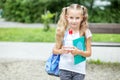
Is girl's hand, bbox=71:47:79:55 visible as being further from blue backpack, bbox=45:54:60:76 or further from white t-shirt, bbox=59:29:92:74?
blue backpack, bbox=45:54:60:76

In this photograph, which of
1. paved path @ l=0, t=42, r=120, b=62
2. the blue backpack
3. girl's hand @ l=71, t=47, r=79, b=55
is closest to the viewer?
girl's hand @ l=71, t=47, r=79, b=55

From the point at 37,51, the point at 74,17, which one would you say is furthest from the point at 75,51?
the point at 37,51

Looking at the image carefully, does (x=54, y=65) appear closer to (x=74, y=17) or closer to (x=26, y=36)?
(x=74, y=17)

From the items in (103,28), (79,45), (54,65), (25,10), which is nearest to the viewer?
(79,45)

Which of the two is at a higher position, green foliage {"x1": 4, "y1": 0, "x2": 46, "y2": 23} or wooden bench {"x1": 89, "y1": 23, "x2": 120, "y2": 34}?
wooden bench {"x1": 89, "y1": 23, "x2": 120, "y2": 34}

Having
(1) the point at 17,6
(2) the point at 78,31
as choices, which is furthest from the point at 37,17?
(2) the point at 78,31

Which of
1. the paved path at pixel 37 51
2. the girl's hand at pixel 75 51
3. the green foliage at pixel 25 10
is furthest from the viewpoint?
the green foliage at pixel 25 10

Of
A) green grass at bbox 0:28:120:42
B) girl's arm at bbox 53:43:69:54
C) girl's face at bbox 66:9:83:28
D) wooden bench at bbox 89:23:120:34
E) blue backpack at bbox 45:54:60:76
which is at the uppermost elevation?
girl's face at bbox 66:9:83:28

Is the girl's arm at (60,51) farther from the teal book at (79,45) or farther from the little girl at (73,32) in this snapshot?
Result: the teal book at (79,45)

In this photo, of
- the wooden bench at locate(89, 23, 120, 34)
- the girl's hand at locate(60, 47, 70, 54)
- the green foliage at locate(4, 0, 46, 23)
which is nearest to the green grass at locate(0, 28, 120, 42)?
the wooden bench at locate(89, 23, 120, 34)

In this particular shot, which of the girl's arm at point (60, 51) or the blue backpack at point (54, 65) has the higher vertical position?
the girl's arm at point (60, 51)

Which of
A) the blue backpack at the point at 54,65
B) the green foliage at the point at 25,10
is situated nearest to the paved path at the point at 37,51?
the blue backpack at the point at 54,65

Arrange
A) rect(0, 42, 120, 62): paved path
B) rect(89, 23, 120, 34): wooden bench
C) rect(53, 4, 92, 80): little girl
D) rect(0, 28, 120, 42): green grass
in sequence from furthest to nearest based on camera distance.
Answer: rect(0, 28, 120, 42): green grass < rect(89, 23, 120, 34): wooden bench < rect(0, 42, 120, 62): paved path < rect(53, 4, 92, 80): little girl

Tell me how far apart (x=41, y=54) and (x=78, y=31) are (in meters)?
5.29
